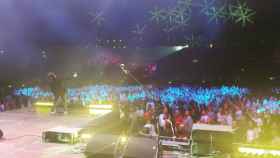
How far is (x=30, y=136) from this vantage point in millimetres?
6645

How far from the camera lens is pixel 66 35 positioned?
23.5m

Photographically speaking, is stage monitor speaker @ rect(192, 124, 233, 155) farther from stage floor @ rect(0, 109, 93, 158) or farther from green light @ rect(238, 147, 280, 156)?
stage floor @ rect(0, 109, 93, 158)

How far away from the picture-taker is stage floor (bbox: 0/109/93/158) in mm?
5375

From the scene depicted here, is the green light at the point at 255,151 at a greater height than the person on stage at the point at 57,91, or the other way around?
the person on stage at the point at 57,91

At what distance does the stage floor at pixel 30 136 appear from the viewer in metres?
5.38

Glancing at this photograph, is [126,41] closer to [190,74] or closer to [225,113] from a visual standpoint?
[190,74]

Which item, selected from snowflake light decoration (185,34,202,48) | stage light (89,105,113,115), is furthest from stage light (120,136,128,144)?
snowflake light decoration (185,34,202,48)

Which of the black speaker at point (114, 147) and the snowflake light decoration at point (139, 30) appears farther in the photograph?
the snowflake light decoration at point (139, 30)

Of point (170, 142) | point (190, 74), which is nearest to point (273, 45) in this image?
point (190, 74)

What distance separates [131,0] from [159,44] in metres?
9.33

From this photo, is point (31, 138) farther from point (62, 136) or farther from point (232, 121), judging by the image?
point (232, 121)

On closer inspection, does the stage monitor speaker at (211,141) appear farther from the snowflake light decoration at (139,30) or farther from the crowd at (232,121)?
the snowflake light decoration at (139,30)

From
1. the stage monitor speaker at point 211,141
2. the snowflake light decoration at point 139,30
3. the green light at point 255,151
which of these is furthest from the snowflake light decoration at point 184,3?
the green light at point 255,151

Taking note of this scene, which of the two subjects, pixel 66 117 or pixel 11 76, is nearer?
pixel 66 117
